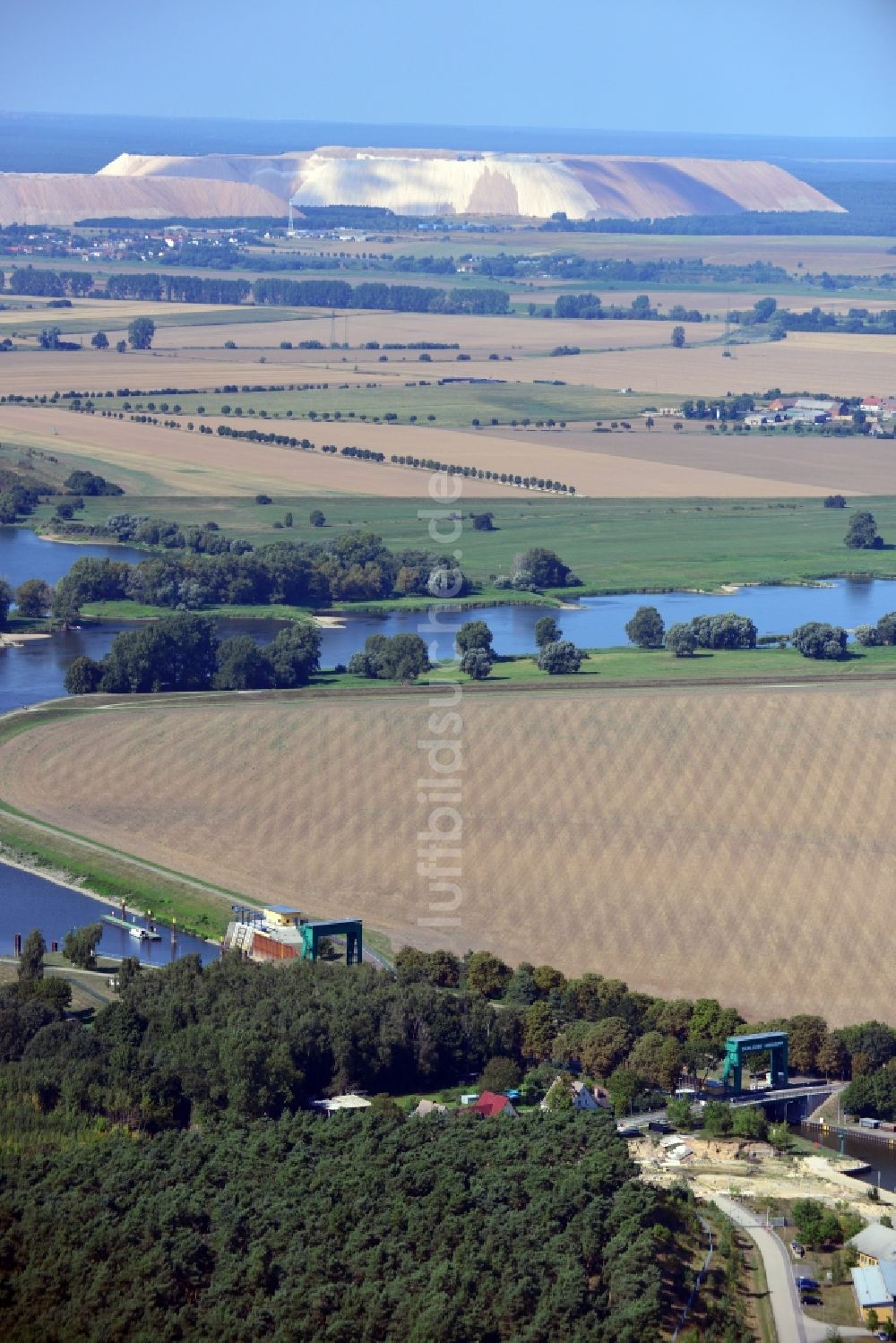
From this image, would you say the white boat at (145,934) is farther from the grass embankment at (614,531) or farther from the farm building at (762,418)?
the farm building at (762,418)

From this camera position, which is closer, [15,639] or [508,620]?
[15,639]

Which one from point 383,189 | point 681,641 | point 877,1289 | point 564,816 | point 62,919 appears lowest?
point 877,1289

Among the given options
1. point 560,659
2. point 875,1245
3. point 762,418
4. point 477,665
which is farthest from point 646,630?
point 762,418

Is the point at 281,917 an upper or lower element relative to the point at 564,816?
lower

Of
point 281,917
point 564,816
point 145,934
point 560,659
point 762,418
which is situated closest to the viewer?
point 281,917

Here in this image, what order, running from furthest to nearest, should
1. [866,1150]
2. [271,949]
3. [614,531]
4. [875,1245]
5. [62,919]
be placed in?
1. [614,531]
2. [62,919]
3. [271,949]
4. [866,1150]
5. [875,1245]

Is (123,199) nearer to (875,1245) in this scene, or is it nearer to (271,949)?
(271,949)

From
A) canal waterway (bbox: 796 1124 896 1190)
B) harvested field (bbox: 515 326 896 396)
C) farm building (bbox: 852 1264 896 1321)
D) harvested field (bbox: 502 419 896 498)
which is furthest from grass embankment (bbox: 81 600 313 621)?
harvested field (bbox: 515 326 896 396)
